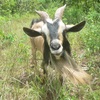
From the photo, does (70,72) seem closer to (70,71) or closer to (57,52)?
(70,71)

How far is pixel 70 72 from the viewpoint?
4938mm

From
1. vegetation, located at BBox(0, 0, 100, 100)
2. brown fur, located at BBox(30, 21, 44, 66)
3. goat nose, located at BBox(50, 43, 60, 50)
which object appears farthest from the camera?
brown fur, located at BBox(30, 21, 44, 66)

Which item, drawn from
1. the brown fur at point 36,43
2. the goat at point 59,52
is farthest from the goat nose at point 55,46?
the brown fur at point 36,43

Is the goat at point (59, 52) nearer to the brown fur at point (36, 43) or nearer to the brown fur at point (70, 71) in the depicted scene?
the brown fur at point (70, 71)

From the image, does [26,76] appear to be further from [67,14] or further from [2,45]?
[67,14]

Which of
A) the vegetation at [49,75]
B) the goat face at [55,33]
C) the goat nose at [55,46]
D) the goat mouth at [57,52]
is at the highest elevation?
the goat face at [55,33]

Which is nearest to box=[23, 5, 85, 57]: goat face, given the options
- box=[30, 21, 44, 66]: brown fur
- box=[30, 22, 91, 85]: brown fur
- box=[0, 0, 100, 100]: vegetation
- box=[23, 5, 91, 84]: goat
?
box=[23, 5, 91, 84]: goat

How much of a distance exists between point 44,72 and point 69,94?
628mm

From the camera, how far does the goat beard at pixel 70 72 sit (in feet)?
16.1

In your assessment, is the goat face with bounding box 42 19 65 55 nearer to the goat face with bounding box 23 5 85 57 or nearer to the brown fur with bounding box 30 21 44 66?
the goat face with bounding box 23 5 85 57

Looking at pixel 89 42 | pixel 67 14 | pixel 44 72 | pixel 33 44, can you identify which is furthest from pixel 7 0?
pixel 44 72

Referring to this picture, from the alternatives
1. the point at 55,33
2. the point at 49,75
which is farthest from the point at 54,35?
the point at 49,75

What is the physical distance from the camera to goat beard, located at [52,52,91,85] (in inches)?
194

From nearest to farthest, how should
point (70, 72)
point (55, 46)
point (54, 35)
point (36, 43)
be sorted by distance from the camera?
point (70, 72), point (55, 46), point (54, 35), point (36, 43)
